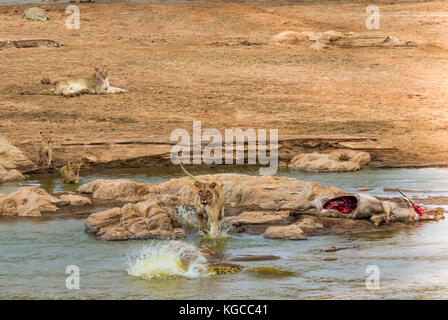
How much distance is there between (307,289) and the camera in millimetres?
10789

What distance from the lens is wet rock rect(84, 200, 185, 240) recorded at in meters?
14.1

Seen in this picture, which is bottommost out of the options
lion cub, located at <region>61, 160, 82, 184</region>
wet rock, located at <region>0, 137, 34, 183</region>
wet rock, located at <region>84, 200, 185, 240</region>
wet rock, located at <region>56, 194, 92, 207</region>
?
wet rock, located at <region>0, 137, 34, 183</region>

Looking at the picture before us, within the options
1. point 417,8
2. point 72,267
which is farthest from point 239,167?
point 417,8

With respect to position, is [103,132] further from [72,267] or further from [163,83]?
[72,267]

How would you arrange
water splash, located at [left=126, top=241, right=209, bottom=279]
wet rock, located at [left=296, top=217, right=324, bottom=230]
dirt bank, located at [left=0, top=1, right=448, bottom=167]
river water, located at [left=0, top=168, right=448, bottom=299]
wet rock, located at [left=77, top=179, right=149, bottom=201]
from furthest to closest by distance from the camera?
dirt bank, located at [left=0, top=1, right=448, bottom=167], wet rock, located at [left=77, top=179, right=149, bottom=201], wet rock, located at [left=296, top=217, right=324, bottom=230], water splash, located at [left=126, top=241, right=209, bottom=279], river water, located at [left=0, top=168, right=448, bottom=299]

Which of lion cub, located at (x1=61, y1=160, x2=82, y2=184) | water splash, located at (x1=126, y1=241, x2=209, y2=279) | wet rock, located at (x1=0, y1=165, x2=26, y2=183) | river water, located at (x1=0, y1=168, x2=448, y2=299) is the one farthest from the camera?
wet rock, located at (x1=0, y1=165, x2=26, y2=183)

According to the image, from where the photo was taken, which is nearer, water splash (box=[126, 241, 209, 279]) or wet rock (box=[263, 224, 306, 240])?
water splash (box=[126, 241, 209, 279])

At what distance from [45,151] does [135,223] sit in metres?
6.42

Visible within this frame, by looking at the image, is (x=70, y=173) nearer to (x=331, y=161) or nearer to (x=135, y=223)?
(x=135, y=223)

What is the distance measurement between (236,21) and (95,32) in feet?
16.0

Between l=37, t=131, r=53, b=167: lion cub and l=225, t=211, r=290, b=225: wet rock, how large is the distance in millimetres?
6479

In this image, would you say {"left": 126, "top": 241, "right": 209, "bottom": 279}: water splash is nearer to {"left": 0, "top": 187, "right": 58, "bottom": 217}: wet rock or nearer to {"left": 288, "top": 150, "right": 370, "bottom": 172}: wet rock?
{"left": 0, "top": 187, "right": 58, "bottom": 217}: wet rock

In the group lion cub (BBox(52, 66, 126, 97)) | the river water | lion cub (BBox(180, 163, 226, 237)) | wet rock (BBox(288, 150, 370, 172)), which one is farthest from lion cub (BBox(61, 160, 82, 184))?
lion cub (BBox(52, 66, 126, 97))

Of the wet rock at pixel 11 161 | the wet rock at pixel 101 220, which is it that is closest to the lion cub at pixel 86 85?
A: the wet rock at pixel 11 161
